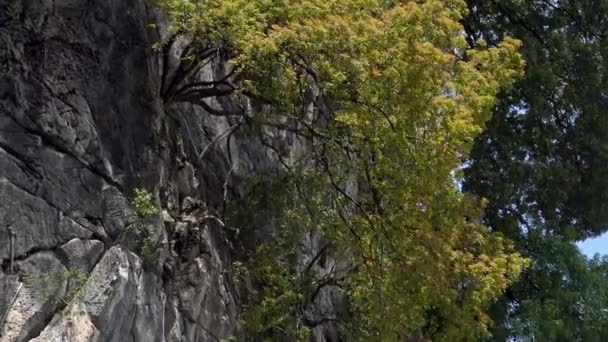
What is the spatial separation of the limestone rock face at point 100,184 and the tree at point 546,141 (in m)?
6.13

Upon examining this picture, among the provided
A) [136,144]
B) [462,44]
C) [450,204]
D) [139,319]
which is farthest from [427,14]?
[139,319]

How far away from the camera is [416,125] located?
9.73 m

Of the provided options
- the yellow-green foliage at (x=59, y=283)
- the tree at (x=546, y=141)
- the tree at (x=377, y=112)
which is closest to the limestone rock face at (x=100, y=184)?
the yellow-green foliage at (x=59, y=283)

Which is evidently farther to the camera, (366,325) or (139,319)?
(366,325)

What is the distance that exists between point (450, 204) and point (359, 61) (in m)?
2.05

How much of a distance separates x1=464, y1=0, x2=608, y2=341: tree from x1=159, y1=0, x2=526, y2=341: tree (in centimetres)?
436

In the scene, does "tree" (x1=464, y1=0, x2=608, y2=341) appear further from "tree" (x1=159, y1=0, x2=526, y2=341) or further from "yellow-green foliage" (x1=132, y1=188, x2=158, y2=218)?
"yellow-green foliage" (x1=132, y1=188, x2=158, y2=218)

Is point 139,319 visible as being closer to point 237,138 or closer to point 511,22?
point 237,138

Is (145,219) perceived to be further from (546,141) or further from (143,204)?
(546,141)

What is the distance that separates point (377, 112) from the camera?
9562 mm

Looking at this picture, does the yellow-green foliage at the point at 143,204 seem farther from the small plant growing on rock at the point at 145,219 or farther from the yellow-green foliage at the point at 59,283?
the yellow-green foliage at the point at 59,283

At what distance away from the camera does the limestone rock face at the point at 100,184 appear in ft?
27.1

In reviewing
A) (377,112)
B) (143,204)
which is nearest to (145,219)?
(143,204)

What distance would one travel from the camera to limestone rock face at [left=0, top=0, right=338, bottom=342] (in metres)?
8.27
